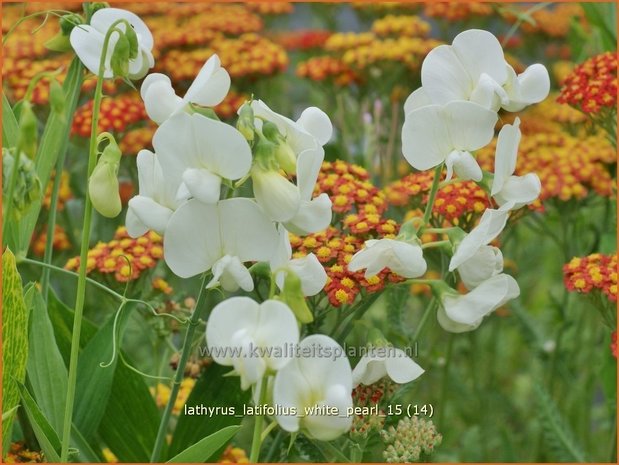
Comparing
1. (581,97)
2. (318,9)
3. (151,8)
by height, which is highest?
(318,9)

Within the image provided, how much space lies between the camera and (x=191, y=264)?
79 centimetres

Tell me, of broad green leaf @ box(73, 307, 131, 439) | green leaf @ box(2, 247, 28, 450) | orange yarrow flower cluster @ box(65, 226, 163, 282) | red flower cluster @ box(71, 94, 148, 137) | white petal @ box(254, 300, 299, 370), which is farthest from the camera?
red flower cluster @ box(71, 94, 148, 137)

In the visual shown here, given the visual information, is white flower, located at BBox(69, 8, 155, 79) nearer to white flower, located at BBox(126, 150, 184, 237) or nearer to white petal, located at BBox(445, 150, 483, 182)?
white flower, located at BBox(126, 150, 184, 237)

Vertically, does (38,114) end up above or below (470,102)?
above

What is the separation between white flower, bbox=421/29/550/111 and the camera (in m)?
0.87

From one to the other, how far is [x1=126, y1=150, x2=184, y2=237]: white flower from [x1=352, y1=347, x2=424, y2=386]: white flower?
0.21m

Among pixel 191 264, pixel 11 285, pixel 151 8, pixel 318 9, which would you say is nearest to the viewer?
pixel 191 264

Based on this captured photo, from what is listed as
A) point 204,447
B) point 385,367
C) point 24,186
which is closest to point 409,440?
point 385,367

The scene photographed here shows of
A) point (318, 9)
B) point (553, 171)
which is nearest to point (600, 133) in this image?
point (553, 171)

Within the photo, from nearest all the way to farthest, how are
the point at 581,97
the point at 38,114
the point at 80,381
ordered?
the point at 80,381, the point at 581,97, the point at 38,114

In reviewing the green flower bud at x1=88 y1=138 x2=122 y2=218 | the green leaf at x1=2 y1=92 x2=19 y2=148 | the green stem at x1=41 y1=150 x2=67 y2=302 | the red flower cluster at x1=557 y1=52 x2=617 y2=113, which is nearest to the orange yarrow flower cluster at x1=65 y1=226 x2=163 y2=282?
the green stem at x1=41 y1=150 x2=67 y2=302

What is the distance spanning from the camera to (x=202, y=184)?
0.74m

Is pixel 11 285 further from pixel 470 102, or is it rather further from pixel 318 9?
pixel 318 9

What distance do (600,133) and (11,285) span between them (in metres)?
0.97
